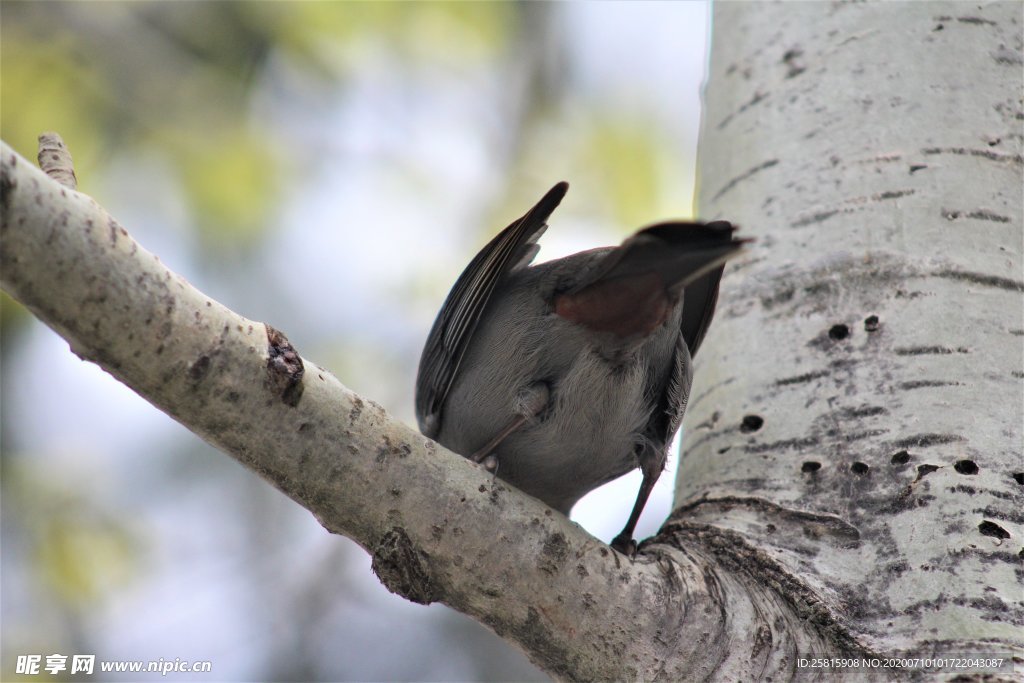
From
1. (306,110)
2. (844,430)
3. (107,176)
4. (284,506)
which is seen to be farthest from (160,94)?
(844,430)

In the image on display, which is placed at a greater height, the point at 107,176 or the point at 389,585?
the point at 107,176

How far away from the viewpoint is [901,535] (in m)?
2.19

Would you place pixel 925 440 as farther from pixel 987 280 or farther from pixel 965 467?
pixel 987 280

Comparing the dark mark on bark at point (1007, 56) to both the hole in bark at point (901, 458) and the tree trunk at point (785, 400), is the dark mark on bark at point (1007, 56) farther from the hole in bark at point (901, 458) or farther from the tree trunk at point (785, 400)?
the hole in bark at point (901, 458)

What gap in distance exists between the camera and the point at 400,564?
6.36ft

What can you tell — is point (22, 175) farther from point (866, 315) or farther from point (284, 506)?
point (284, 506)

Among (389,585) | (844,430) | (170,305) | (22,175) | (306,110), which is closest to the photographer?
(22,175)

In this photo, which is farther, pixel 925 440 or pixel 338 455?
pixel 925 440

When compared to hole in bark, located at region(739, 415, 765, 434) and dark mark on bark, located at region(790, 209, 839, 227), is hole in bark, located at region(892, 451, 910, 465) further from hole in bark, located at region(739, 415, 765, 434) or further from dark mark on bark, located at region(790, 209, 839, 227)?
dark mark on bark, located at region(790, 209, 839, 227)

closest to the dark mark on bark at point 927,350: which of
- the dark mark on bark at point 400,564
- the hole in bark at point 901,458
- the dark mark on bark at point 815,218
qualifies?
the hole in bark at point 901,458

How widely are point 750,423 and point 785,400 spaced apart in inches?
4.6

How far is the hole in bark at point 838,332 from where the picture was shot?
2.58m

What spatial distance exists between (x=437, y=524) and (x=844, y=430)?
3.66 ft

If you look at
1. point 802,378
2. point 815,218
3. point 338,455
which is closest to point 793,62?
point 815,218
